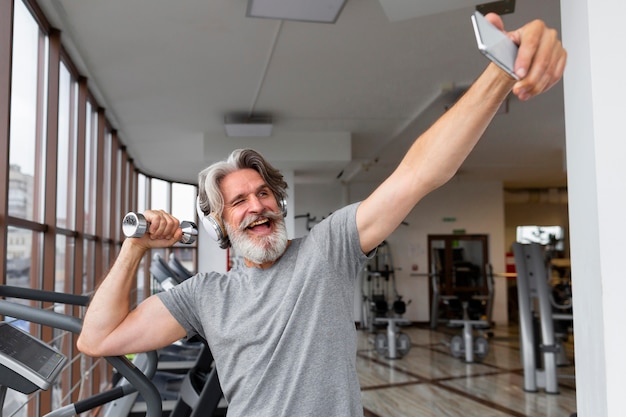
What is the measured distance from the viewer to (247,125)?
628 cm

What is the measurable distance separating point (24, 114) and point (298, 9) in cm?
170

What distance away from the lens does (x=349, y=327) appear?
1353mm

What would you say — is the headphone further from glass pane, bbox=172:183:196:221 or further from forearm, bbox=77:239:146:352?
glass pane, bbox=172:183:196:221

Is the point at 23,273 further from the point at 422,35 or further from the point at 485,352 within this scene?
the point at 485,352

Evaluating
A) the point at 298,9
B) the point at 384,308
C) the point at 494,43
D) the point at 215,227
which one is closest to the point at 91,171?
the point at 298,9

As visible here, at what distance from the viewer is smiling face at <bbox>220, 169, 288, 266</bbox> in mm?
1402

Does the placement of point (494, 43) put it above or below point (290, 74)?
below

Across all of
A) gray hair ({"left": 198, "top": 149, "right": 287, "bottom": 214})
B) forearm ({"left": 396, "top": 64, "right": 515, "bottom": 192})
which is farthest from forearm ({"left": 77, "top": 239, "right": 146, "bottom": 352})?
forearm ({"left": 396, "top": 64, "right": 515, "bottom": 192})

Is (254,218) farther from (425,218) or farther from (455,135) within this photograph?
(425,218)

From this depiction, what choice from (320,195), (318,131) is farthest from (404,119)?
(320,195)

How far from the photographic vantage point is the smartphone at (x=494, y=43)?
750mm

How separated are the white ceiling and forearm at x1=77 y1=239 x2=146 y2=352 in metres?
2.33

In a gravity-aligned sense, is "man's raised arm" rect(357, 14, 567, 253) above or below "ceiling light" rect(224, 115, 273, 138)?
below

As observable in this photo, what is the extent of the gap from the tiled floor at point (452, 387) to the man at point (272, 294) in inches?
140
